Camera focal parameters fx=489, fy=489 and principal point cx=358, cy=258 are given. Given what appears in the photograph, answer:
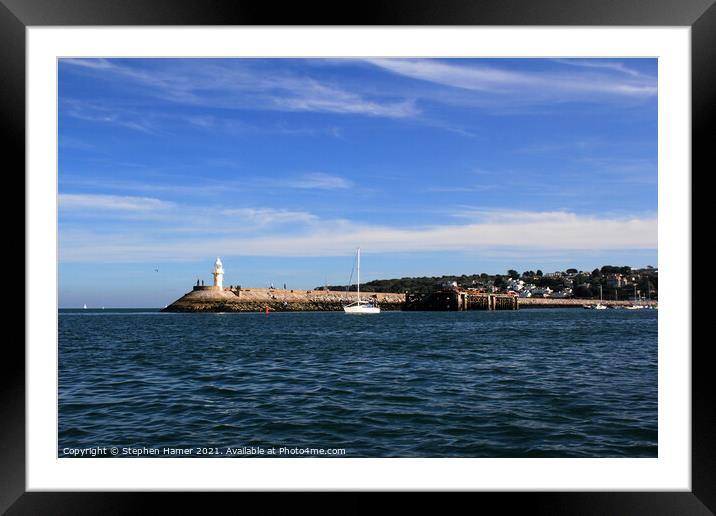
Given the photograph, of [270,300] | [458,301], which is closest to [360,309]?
[270,300]

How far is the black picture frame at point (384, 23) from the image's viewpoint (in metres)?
1.95

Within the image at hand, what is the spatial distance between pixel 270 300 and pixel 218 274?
7546 millimetres

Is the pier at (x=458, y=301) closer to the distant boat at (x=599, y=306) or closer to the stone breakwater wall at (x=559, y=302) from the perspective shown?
the stone breakwater wall at (x=559, y=302)

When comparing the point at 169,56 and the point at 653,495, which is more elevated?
the point at 169,56

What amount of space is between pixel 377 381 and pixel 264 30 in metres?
6.32

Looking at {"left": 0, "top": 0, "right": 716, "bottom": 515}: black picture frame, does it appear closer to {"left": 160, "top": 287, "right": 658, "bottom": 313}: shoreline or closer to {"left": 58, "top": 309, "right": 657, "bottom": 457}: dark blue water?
{"left": 58, "top": 309, "right": 657, "bottom": 457}: dark blue water

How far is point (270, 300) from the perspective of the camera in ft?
179

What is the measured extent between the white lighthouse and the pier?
2236 centimetres

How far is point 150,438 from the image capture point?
4.22 metres

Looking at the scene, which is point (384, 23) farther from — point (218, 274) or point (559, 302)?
point (559, 302)

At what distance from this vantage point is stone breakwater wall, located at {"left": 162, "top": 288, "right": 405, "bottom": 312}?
164 feet

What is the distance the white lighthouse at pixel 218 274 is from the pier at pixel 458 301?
73.4 feet

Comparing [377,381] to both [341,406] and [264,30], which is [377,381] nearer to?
[341,406]

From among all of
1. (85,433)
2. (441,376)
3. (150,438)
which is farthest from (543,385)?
(85,433)
